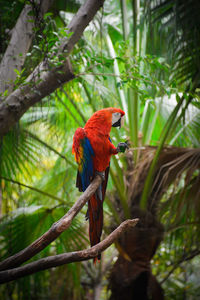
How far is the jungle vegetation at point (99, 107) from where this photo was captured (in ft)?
3.37

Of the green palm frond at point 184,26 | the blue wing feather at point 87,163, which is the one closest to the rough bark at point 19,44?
the green palm frond at point 184,26

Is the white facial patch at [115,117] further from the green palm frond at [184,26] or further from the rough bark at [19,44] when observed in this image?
the rough bark at [19,44]

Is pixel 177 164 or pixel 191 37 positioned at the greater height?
pixel 191 37

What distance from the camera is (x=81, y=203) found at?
0.68 meters

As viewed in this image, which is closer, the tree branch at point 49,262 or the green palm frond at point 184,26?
the tree branch at point 49,262

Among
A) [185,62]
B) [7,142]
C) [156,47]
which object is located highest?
[156,47]

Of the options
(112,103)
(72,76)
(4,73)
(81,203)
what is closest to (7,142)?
(4,73)

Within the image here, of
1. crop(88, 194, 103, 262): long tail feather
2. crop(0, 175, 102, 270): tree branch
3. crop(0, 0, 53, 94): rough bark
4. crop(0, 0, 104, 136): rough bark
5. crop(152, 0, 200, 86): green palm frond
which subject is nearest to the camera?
crop(0, 175, 102, 270): tree branch

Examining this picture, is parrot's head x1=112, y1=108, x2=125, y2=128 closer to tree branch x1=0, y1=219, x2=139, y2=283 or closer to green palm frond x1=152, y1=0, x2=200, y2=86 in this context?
tree branch x1=0, y1=219, x2=139, y2=283

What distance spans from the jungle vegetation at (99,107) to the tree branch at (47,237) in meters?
0.21

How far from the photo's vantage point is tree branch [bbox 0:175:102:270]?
628 millimetres

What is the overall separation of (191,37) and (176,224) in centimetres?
96

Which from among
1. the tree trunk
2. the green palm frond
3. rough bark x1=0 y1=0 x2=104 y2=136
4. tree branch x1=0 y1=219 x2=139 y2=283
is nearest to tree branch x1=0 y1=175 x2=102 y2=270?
tree branch x1=0 y1=219 x2=139 y2=283

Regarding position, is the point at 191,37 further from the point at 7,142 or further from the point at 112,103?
the point at 7,142
